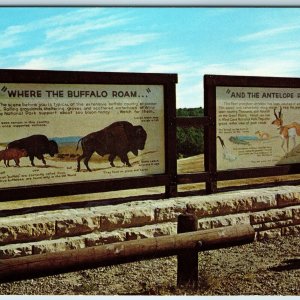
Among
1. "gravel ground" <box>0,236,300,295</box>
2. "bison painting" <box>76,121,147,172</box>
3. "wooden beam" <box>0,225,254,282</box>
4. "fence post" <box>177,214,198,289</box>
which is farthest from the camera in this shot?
"bison painting" <box>76,121,147,172</box>

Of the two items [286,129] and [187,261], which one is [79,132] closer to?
[187,261]

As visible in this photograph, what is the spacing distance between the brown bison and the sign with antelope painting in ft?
8.32

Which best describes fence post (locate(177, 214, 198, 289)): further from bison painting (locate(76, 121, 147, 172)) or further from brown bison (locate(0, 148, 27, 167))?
brown bison (locate(0, 148, 27, 167))

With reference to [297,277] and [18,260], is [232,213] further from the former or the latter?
[18,260]

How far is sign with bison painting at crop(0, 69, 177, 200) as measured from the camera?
5.07 metres

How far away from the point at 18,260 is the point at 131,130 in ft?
7.98

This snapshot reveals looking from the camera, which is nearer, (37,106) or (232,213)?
(37,106)

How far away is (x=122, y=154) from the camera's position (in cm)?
562

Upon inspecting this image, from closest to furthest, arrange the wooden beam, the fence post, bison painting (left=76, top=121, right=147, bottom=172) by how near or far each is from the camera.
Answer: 1. the wooden beam
2. the fence post
3. bison painting (left=76, top=121, right=147, bottom=172)

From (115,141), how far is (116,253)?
1916 mm

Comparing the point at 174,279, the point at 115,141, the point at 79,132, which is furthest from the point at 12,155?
the point at 174,279

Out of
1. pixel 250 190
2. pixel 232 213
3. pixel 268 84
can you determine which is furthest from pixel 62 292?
pixel 268 84

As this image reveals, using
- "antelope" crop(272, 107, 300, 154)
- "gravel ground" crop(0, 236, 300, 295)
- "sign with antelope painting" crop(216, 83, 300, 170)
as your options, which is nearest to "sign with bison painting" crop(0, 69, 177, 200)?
"sign with antelope painting" crop(216, 83, 300, 170)

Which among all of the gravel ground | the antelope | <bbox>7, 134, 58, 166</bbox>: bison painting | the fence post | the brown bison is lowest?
the gravel ground
